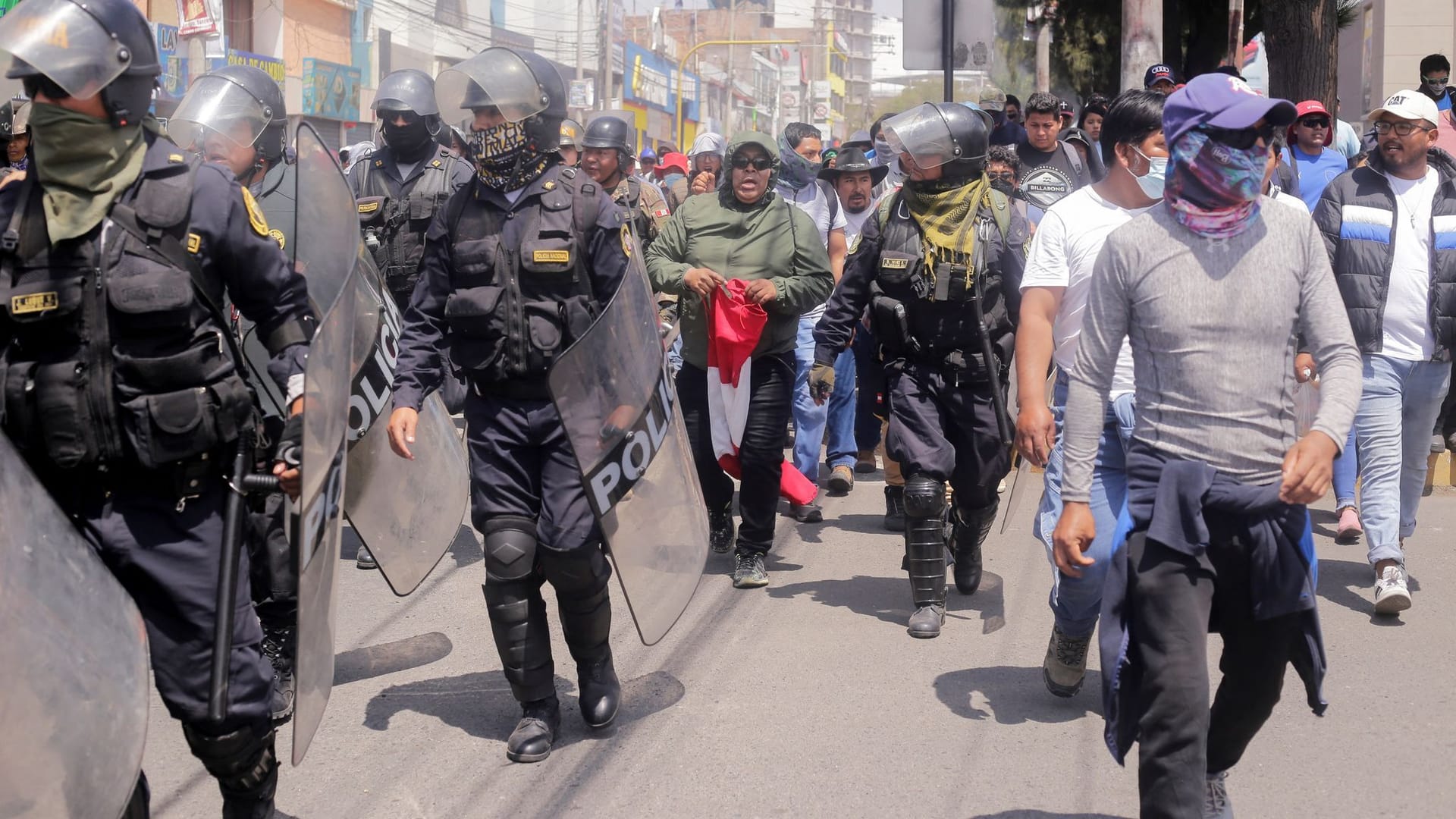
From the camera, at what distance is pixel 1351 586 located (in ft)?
21.1

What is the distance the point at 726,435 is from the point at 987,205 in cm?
154

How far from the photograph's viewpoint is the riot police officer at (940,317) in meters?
5.65

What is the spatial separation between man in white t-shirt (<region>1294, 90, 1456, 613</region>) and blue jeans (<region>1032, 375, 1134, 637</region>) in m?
1.98

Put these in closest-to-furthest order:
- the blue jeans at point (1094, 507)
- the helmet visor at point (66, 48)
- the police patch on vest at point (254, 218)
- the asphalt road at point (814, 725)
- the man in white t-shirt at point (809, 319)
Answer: the helmet visor at point (66, 48), the police patch on vest at point (254, 218), the asphalt road at point (814, 725), the blue jeans at point (1094, 507), the man in white t-shirt at point (809, 319)

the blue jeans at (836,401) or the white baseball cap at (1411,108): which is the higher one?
the white baseball cap at (1411,108)

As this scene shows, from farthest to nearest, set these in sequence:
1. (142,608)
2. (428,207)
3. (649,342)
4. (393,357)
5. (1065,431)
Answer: (428,207) < (393,357) < (649,342) < (1065,431) < (142,608)

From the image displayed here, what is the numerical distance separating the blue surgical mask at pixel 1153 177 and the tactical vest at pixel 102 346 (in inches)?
99.6

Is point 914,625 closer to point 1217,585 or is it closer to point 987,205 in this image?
point 987,205

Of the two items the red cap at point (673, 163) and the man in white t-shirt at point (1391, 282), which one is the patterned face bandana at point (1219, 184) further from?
the red cap at point (673, 163)

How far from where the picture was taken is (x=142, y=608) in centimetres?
311

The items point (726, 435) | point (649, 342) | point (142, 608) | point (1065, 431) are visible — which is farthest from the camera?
point (726, 435)

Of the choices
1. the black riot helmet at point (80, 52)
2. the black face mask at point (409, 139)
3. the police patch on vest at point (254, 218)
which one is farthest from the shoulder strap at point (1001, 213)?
the black riot helmet at point (80, 52)

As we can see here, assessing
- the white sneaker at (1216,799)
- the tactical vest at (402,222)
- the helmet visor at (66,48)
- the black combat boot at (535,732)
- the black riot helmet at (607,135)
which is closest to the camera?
the helmet visor at (66,48)

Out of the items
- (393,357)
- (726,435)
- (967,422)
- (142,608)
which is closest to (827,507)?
(726,435)
